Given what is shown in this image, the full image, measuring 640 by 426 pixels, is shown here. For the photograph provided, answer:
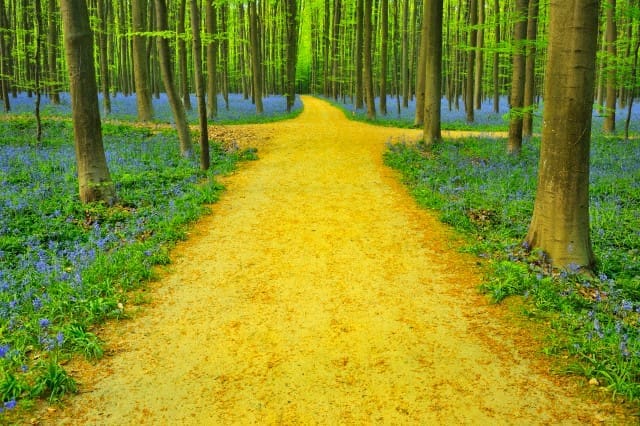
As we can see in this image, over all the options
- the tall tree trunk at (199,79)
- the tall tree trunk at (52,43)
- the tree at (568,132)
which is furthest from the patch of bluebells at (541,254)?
the tall tree trunk at (52,43)

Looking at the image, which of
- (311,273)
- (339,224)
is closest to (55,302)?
(311,273)

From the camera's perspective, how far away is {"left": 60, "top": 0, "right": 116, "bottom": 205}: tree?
30.8 ft

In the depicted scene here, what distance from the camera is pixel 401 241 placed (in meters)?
8.53

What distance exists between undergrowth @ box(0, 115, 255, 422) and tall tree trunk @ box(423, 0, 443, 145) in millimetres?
6378

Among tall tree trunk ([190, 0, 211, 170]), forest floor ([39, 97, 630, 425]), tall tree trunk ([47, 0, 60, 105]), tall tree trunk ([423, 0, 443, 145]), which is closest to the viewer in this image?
forest floor ([39, 97, 630, 425])

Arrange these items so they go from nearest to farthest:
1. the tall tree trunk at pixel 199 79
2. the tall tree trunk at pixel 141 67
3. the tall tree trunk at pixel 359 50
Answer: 1. the tall tree trunk at pixel 199 79
2. the tall tree trunk at pixel 141 67
3. the tall tree trunk at pixel 359 50

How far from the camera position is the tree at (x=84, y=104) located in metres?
A: 9.38

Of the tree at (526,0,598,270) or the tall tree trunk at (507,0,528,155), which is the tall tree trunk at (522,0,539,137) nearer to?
the tall tree trunk at (507,0,528,155)

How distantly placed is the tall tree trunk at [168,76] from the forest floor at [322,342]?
19.6 feet

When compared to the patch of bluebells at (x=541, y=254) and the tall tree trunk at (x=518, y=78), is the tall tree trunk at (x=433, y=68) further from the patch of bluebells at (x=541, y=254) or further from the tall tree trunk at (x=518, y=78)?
the tall tree trunk at (x=518, y=78)

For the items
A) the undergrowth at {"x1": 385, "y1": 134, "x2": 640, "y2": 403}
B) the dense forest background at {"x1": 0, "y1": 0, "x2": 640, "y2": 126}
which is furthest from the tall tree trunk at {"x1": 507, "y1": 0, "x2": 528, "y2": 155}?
the undergrowth at {"x1": 385, "y1": 134, "x2": 640, "y2": 403}

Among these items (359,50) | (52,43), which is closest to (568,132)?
(359,50)

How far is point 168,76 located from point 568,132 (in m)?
11.1

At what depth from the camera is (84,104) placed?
9648mm
